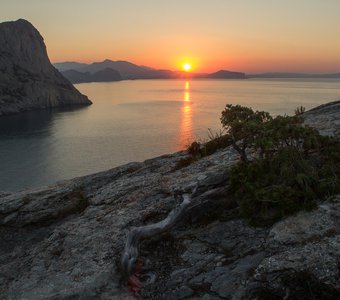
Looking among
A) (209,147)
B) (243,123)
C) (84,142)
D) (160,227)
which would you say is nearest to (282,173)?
(243,123)

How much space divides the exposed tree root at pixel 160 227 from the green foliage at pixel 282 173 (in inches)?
61.4

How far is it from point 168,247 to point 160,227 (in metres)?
1.01

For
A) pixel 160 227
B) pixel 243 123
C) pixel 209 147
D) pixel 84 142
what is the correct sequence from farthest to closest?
pixel 84 142 → pixel 209 147 → pixel 243 123 → pixel 160 227

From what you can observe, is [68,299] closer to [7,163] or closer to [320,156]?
[320,156]

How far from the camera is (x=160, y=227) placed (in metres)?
17.6

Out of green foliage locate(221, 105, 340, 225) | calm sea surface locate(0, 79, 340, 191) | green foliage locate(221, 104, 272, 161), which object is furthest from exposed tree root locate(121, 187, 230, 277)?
calm sea surface locate(0, 79, 340, 191)

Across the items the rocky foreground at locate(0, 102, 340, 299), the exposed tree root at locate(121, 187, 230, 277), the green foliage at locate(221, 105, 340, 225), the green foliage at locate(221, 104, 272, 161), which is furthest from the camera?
the green foliage at locate(221, 104, 272, 161)

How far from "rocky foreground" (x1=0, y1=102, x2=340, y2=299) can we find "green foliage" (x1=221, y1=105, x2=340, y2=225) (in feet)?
2.31

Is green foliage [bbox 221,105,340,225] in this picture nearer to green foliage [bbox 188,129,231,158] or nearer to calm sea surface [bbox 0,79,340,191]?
green foliage [bbox 188,129,231,158]

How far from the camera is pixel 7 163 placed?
95.2 m

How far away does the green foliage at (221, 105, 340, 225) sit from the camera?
1631 centimetres

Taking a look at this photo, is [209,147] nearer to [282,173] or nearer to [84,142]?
[282,173]

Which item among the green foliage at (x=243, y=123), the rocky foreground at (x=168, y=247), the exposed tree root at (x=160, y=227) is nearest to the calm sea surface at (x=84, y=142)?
the rocky foreground at (x=168, y=247)

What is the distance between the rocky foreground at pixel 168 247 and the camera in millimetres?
13398
